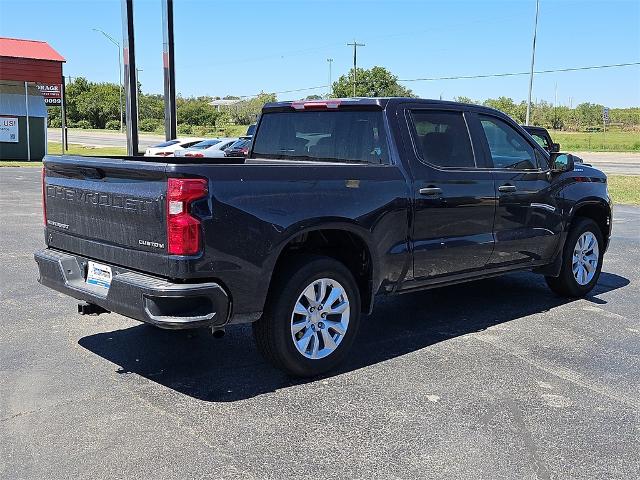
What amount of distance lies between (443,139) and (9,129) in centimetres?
2888

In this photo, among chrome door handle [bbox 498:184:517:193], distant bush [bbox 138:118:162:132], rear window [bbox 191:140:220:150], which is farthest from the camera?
distant bush [bbox 138:118:162:132]

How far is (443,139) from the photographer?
576 centimetres

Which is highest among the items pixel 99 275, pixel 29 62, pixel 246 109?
pixel 246 109

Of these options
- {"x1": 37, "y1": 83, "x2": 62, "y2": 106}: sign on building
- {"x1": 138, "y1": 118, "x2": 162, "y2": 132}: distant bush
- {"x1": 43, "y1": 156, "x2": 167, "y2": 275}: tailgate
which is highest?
{"x1": 37, "y1": 83, "x2": 62, "y2": 106}: sign on building

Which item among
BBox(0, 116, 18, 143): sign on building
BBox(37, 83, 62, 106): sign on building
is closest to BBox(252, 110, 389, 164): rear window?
BBox(0, 116, 18, 143): sign on building

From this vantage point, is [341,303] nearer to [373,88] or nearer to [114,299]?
[114,299]

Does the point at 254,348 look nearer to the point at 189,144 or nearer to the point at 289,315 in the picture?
the point at 289,315

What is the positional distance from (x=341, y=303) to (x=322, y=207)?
0.72 meters

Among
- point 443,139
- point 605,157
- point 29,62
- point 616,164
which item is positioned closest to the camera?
point 443,139

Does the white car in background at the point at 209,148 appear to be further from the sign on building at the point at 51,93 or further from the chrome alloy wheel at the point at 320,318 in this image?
the chrome alloy wheel at the point at 320,318

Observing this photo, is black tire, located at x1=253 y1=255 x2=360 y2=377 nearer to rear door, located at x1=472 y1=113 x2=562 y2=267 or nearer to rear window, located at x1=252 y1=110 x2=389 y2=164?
rear window, located at x1=252 y1=110 x2=389 y2=164

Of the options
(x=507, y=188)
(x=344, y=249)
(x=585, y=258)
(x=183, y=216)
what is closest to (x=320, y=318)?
(x=344, y=249)

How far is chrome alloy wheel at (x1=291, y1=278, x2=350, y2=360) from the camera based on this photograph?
4695 millimetres

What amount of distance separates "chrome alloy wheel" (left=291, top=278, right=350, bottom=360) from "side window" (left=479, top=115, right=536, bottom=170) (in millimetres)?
2159
